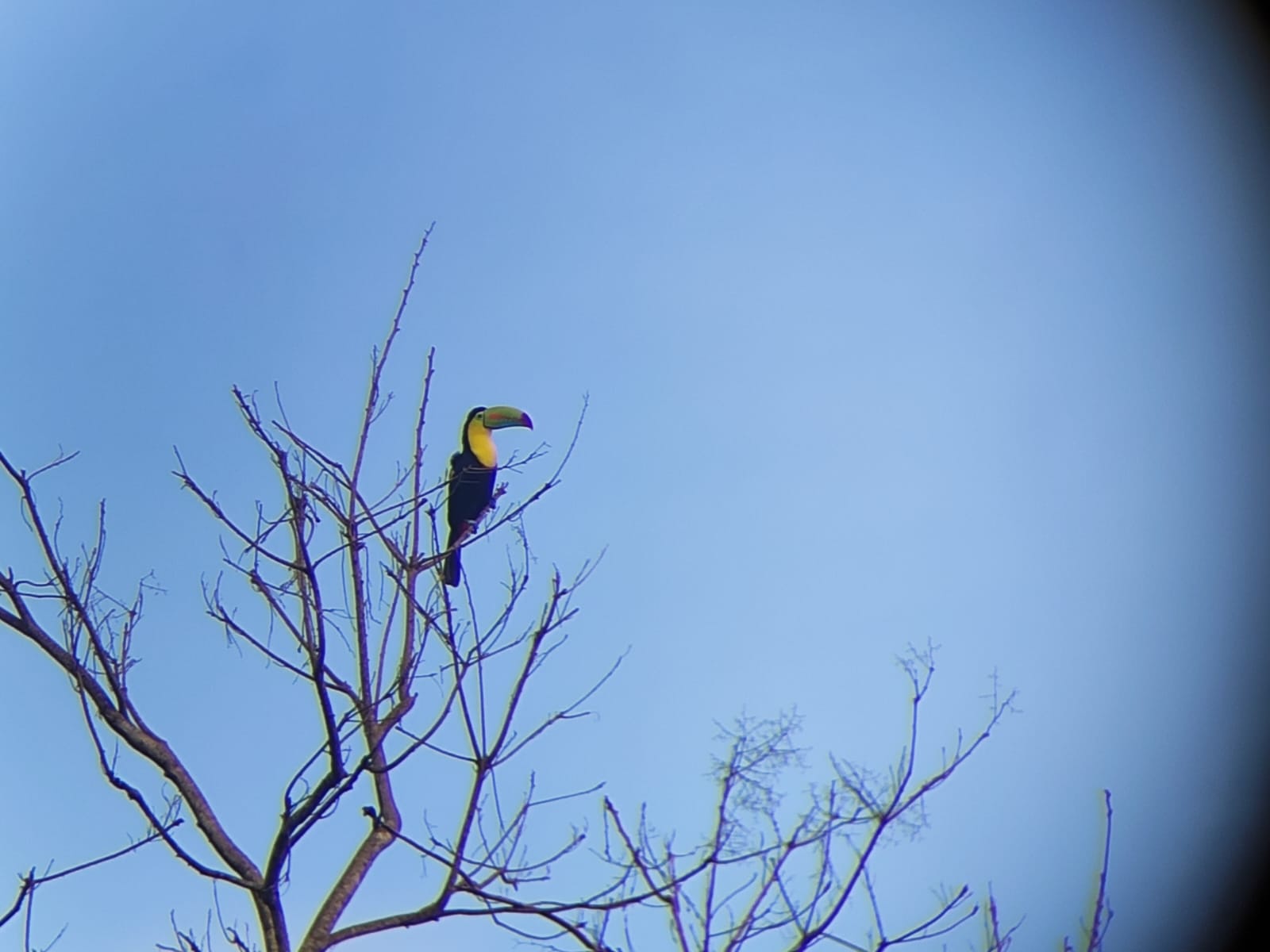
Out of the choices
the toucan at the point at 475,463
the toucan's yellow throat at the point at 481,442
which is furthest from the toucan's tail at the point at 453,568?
the toucan's yellow throat at the point at 481,442

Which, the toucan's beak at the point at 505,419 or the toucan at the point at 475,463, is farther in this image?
the toucan's beak at the point at 505,419

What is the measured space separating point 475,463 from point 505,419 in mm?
716

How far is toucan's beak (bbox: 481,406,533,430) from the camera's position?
615cm

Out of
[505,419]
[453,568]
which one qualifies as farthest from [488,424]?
[453,568]

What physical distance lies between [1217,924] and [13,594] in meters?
1.99

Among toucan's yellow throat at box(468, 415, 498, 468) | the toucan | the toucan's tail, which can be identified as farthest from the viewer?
toucan's yellow throat at box(468, 415, 498, 468)

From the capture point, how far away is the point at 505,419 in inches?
243

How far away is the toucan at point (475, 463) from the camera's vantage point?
5.14 metres

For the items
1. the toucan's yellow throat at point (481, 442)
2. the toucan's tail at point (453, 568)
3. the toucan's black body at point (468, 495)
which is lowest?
Answer: the toucan's tail at point (453, 568)

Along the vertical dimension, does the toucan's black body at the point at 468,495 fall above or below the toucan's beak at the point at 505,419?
below

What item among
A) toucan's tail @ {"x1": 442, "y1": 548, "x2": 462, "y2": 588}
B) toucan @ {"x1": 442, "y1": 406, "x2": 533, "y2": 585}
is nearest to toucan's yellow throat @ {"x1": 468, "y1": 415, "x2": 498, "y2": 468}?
toucan @ {"x1": 442, "y1": 406, "x2": 533, "y2": 585}

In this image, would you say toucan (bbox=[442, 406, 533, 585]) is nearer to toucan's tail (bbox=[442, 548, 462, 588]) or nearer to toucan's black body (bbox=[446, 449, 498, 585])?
toucan's black body (bbox=[446, 449, 498, 585])

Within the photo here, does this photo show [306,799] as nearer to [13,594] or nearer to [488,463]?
[13,594]

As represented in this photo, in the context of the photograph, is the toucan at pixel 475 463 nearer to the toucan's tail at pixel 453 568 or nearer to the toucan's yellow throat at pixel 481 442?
the toucan's yellow throat at pixel 481 442
